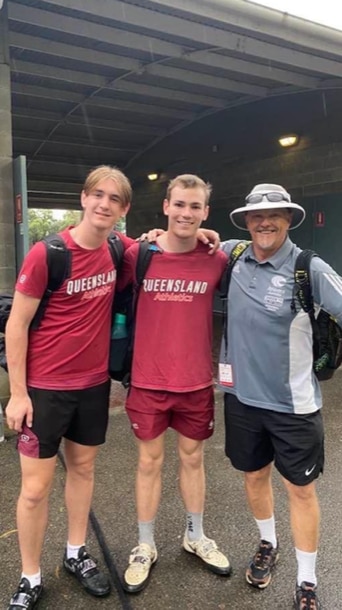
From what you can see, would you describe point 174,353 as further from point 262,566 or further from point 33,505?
point 262,566

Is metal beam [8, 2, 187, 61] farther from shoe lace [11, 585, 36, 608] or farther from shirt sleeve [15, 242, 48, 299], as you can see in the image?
shoe lace [11, 585, 36, 608]

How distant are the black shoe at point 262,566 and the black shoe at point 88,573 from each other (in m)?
0.66

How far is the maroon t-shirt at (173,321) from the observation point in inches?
87.4

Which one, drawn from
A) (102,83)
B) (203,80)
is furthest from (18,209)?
(203,80)

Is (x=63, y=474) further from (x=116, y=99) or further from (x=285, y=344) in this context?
(x=116, y=99)

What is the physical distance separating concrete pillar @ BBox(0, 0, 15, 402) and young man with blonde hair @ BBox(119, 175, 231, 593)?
218cm

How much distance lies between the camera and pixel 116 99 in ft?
25.9

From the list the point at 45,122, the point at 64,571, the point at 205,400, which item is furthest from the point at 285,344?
the point at 45,122

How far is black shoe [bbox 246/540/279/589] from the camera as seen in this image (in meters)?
2.25

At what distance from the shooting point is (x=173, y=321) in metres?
2.23

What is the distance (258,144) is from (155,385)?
7.34m

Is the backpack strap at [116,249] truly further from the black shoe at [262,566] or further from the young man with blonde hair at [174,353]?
the black shoe at [262,566]

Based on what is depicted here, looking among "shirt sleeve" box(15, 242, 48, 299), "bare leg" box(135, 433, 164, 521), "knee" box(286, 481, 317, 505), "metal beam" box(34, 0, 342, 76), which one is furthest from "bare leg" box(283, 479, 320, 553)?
"metal beam" box(34, 0, 342, 76)

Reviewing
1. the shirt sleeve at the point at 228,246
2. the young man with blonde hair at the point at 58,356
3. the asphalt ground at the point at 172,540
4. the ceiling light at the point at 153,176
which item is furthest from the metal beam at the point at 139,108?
the young man with blonde hair at the point at 58,356
